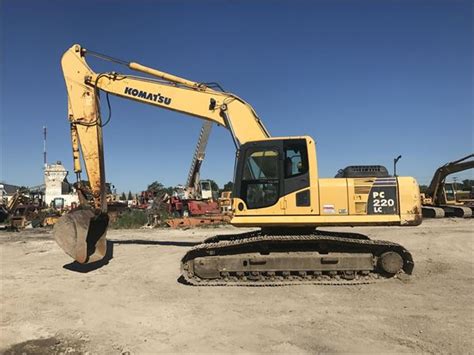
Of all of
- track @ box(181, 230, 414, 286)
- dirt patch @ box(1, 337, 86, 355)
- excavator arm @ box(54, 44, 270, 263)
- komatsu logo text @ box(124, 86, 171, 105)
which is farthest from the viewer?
komatsu logo text @ box(124, 86, 171, 105)

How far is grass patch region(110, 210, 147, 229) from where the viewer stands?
71.2 feet

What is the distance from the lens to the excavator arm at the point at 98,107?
10336 mm

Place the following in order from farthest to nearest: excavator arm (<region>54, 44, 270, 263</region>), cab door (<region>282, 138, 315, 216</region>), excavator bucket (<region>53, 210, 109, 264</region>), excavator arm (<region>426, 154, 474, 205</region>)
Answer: excavator arm (<region>426, 154, 474, 205</region>), excavator arm (<region>54, 44, 270, 263</region>), excavator bucket (<region>53, 210, 109, 264</region>), cab door (<region>282, 138, 315, 216</region>)

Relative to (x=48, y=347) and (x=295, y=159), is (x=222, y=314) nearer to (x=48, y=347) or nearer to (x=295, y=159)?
(x=48, y=347)

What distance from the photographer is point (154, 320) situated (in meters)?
6.22

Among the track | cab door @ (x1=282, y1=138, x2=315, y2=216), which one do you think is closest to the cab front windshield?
cab door @ (x1=282, y1=138, x2=315, y2=216)

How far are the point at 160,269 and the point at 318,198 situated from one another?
4.10 metres

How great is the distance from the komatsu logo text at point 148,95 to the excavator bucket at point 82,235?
10.7 ft

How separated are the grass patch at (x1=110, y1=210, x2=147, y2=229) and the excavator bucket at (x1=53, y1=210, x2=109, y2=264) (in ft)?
36.8

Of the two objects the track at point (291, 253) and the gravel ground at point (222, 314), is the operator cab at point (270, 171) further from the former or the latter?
the gravel ground at point (222, 314)

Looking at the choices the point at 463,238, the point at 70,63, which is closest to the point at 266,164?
the point at 70,63

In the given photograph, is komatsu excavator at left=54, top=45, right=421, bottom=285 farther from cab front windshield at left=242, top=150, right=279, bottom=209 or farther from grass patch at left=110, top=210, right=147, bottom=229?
grass patch at left=110, top=210, right=147, bottom=229

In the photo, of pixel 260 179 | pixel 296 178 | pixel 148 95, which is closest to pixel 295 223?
pixel 296 178

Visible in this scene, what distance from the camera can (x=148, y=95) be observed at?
1109cm
